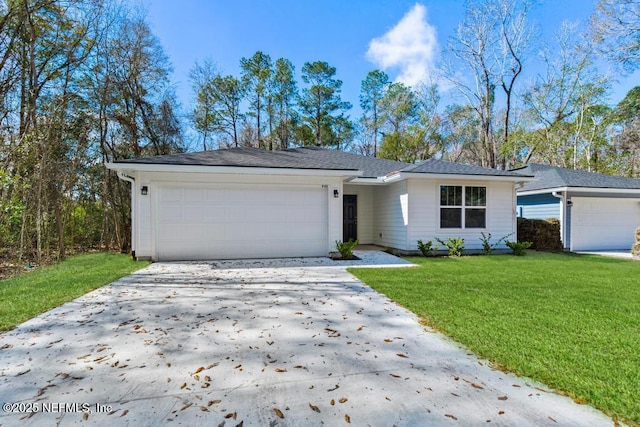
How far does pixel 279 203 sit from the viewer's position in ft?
27.2

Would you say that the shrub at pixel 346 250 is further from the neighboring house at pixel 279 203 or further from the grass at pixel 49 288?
the grass at pixel 49 288

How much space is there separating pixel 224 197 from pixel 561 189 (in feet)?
35.8

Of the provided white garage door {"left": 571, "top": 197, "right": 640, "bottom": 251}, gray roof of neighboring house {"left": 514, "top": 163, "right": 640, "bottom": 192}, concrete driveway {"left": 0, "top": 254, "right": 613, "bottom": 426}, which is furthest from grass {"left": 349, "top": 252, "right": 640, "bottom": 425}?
gray roof of neighboring house {"left": 514, "top": 163, "right": 640, "bottom": 192}

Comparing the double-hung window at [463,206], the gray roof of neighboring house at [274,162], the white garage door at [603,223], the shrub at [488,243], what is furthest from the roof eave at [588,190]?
A: the double-hung window at [463,206]

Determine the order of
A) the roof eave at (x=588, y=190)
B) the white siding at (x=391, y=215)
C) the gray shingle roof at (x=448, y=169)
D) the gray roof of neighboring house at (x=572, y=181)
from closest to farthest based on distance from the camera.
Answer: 1. the gray shingle roof at (x=448, y=169)
2. the white siding at (x=391, y=215)
3. the roof eave at (x=588, y=190)
4. the gray roof of neighboring house at (x=572, y=181)

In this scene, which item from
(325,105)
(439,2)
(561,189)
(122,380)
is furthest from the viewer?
(325,105)

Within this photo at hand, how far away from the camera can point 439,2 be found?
14062mm

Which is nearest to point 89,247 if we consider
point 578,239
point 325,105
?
point 325,105

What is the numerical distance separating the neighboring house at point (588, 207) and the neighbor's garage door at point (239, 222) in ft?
28.2

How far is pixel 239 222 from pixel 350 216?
441 cm

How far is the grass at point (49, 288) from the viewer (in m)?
3.77

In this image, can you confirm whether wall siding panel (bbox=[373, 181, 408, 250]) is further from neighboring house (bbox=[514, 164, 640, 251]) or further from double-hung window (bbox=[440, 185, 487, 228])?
neighboring house (bbox=[514, 164, 640, 251])

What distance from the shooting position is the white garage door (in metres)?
10.9

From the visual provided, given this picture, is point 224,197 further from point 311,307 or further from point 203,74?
point 203,74
